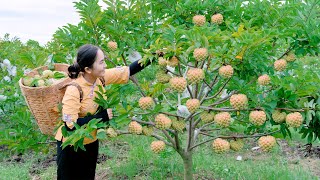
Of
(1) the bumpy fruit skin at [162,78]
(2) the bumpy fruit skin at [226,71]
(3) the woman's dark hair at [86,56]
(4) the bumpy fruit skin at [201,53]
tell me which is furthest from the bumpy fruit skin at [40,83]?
(2) the bumpy fruit skin at [226,71]

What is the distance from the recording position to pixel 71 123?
98.8 inches

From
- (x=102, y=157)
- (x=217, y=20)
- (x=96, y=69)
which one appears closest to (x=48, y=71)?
(x=96, y=69)

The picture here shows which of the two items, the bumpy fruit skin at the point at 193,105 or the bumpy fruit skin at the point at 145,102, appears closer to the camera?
the bumpy fruit skin at the point at 193,105

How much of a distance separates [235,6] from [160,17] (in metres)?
0.58

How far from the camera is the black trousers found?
2.87m

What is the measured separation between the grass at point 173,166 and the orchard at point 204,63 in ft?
2.49

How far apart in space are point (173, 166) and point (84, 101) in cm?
164

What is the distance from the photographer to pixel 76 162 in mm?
2936

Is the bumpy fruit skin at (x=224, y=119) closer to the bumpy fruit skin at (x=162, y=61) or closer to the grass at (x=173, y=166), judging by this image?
the bumpy fruit skin at (x=162, y=61)

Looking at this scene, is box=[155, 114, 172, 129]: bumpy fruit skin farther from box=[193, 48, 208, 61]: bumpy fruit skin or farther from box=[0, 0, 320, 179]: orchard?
box=[193, 48, 208, 61]: bumpy fruit skin

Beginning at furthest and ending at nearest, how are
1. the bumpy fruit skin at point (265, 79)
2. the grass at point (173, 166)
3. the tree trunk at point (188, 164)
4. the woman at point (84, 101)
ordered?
the grass at point (173, 166) < the tree trunk at point (188, 164) < the woman at point (84, 101) < the bumpy fruit skin at point (265, 79)

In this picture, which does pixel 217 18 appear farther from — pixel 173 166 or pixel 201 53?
pixel 173 166

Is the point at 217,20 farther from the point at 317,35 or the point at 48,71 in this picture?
the point at 48,71

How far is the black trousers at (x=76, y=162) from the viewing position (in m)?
2.87
